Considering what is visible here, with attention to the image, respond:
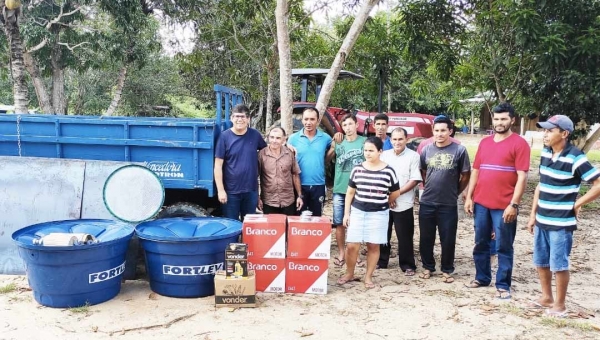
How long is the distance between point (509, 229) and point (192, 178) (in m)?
3.07

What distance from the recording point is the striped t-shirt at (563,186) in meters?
3.74

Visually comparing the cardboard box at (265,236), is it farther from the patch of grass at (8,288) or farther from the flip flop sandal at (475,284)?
the patch of grass at (8,288)

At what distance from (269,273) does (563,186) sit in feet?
8.45

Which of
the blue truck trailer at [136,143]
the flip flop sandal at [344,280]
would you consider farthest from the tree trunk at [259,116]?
the flip flop sandal at [344,280]

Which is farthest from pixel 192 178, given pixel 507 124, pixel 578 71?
pixel 578 71

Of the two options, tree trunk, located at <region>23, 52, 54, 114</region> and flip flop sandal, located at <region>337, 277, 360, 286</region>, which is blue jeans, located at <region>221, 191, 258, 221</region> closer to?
flip flop sandal, located at <region>337, 277, 360, 286</region>

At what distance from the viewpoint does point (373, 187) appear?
14.6ft

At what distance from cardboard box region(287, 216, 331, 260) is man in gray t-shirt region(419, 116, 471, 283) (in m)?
1.14

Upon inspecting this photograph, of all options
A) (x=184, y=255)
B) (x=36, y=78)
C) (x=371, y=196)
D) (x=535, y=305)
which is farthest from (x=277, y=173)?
(x=36, y=78)

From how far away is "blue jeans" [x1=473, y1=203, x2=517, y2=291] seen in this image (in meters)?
4.31

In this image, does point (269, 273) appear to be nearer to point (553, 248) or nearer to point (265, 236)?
point (265, 236)

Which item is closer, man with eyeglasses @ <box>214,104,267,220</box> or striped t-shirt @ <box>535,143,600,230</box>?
striped t-shirt @ <box>535,143,600,230</box>

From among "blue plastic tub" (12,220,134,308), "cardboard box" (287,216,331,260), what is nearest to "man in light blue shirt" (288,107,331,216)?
"cardboard box" (287,216,331,260)

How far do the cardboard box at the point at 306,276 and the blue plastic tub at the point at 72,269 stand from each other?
58.4 inches
